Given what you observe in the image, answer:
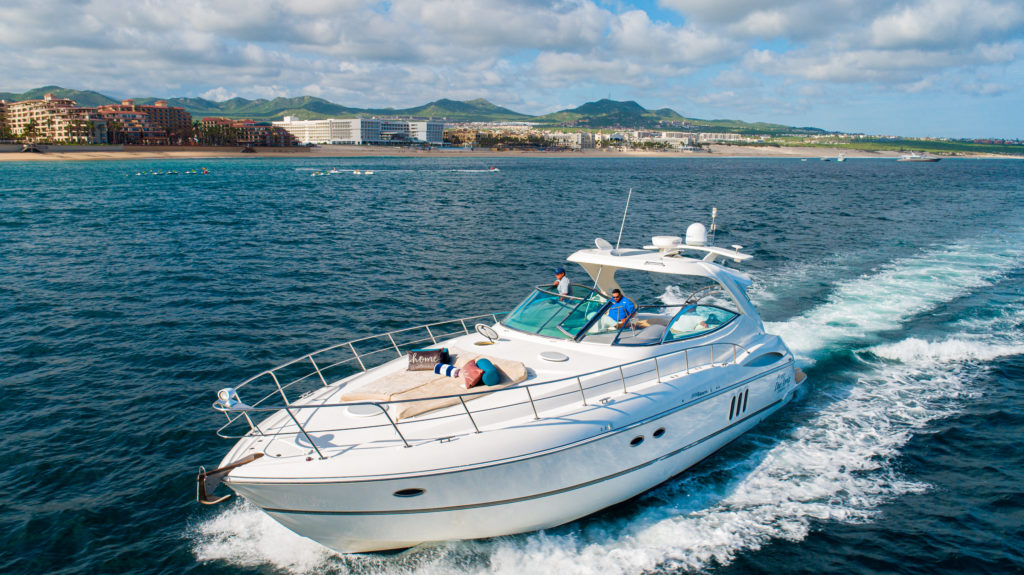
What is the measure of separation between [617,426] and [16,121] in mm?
236651

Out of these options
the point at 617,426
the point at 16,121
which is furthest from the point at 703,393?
the point at 16,121

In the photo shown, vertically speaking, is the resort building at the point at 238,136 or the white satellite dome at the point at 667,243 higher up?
the resort building at the point at 238,136

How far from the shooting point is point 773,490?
922 cm

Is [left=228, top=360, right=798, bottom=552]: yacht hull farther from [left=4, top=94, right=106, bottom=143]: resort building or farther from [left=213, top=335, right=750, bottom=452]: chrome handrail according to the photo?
[left=4, top=94, right=106, bottom=143]: resort building

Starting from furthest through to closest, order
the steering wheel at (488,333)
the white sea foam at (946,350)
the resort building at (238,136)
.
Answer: the resort building at (238,136), the white sea foam at (946,350), the steering wheel at (488,333)

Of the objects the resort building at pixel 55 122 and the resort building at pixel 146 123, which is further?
the resort building at pixel 146 123

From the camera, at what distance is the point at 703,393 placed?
364 inches

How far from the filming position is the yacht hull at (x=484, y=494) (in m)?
6.86

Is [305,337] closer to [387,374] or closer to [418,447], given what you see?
[387,374]

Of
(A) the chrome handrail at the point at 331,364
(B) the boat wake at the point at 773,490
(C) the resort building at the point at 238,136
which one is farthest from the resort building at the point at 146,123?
(B) the boat wake at the point at 773,490

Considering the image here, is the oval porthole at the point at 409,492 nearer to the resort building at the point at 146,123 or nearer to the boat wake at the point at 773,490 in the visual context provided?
the boat wake at the point at 773,490

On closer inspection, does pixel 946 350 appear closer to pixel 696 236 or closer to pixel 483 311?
pixel 696 236

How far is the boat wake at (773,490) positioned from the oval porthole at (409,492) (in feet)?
3.69

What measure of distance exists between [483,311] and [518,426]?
10566 mm
